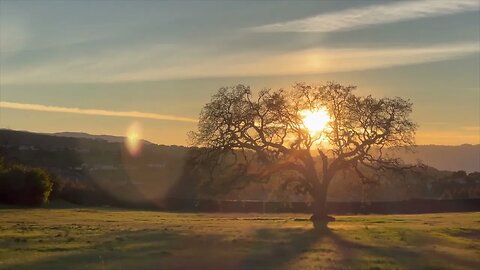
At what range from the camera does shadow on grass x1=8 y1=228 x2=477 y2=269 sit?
69.1ft

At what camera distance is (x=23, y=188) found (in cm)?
6456

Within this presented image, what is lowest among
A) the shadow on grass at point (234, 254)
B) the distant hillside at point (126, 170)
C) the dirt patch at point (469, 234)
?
the shadow on grass at point (234, 254)

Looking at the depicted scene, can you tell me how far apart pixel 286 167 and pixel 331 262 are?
25.7m

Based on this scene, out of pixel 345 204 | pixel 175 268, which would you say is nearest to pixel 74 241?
pixel 175 268

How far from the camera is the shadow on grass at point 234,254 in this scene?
69.1ft

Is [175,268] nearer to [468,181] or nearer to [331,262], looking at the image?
[331,262]

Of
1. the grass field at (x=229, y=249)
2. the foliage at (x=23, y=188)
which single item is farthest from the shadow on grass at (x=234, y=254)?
the foliage at (x=23, y=188)

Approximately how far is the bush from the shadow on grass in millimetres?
36048

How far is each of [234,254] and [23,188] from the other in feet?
149

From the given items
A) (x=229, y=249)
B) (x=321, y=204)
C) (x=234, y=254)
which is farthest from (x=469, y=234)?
(x=234, y=254)

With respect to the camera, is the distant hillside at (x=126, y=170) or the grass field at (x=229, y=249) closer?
the grass field at (x=229, y=249)

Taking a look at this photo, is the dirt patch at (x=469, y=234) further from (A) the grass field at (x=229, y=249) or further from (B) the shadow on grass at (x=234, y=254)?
(B) the shadow on grass at (x=234, y=254)

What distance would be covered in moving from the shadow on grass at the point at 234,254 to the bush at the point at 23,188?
3605cm

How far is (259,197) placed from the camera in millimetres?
92438
